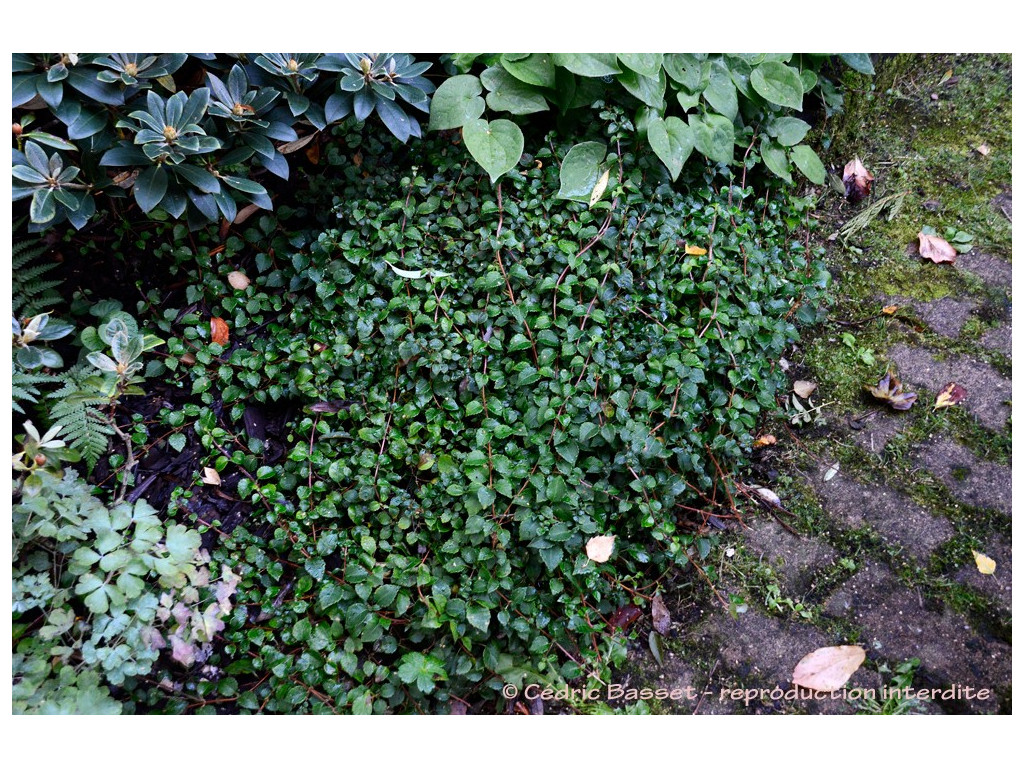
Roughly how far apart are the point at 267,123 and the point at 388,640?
157cm

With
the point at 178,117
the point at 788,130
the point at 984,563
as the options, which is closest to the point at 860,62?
the point at 788,130

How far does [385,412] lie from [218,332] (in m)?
0.67

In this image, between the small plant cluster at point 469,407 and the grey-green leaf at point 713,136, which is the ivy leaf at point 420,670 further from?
the grey-green leaf at point 713,136

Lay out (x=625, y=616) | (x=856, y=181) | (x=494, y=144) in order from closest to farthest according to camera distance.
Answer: (x=625, y=616) < (x=494, y=144) < (x=856, y=181)

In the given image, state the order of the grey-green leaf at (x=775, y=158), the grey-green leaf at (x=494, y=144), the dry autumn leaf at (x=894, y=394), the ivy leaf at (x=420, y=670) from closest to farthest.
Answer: the ivy leaf at (x=420, y=670) < the grey-green leaf at (x=494, y=144) < the dry autumn leaf at (x=894, y=394) < the grey-green leaf at (x=775, y=158)

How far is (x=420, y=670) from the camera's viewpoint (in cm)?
173

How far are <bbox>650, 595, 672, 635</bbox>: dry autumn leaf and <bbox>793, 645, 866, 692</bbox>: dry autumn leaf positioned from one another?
0.38m

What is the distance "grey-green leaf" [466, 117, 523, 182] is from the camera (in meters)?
2.11

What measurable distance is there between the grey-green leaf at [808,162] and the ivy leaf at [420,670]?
2165 mm

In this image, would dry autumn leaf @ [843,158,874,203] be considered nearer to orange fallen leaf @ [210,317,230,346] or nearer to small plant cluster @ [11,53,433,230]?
small plant cluster @ [11,53,433,230]

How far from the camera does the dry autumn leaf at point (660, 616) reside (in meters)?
1.97

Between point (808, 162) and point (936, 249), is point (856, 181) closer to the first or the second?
point (808, 162)

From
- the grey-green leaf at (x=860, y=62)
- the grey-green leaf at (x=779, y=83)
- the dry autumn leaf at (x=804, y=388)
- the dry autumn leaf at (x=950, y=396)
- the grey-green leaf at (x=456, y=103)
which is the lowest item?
the dry autumn leaf at (x=804, y=388)

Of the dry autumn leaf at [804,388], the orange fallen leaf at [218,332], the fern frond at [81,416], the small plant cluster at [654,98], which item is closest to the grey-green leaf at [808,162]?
the small plant cluster at [654,98]
